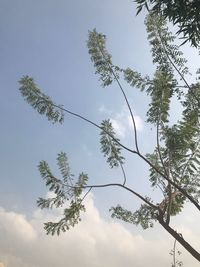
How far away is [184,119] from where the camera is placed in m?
16.2

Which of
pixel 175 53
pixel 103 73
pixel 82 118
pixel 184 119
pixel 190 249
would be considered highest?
pixel 175 53

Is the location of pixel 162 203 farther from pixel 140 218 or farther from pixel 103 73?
pixel 103 73

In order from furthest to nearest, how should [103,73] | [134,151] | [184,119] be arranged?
[103,73], [184,119], [134,151]

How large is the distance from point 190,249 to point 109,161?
5.46 m

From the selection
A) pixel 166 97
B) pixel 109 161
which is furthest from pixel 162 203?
pixel 166 97

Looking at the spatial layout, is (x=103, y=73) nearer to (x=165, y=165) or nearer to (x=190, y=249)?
(x=165, y=165)

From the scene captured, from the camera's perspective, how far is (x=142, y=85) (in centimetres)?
1847

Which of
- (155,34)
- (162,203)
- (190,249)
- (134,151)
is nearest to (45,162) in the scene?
(134,151)

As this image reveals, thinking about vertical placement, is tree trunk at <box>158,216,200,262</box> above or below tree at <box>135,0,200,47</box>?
below

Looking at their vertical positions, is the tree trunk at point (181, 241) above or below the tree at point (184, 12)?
below

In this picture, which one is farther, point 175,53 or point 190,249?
point 175,53

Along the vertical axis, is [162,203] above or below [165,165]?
below

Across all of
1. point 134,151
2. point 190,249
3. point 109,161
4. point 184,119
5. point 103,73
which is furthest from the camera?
point 103,73

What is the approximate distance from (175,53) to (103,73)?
3.30m
